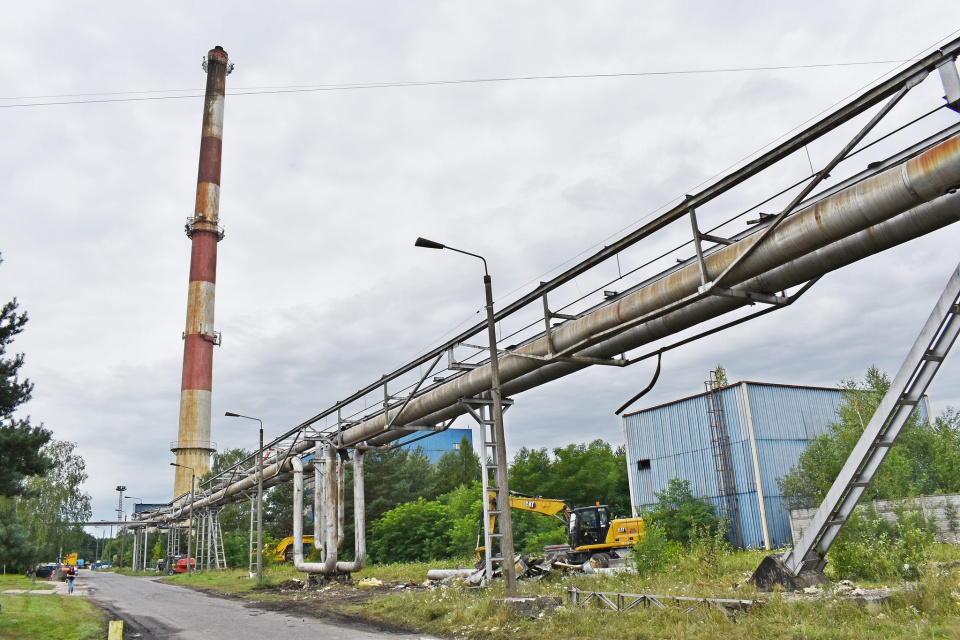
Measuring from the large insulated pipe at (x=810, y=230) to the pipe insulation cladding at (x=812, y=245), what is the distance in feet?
0.03

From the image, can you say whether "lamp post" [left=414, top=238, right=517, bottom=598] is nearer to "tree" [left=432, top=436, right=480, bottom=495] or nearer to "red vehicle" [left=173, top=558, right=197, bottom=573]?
"tree" [left=432, top=436, right=480, bottom=495]

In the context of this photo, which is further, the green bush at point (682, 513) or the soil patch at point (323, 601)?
the green bush at point (682, 513)

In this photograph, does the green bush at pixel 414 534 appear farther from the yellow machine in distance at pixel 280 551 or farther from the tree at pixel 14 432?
the tree at pixel 14 432

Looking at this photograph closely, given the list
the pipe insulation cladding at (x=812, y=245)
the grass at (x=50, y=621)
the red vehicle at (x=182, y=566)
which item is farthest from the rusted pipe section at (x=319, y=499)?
the red vehicle at (x=182, y=566)

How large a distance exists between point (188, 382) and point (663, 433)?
116ft


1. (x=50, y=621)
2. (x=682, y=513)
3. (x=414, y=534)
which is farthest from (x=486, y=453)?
(x=414, y=534)

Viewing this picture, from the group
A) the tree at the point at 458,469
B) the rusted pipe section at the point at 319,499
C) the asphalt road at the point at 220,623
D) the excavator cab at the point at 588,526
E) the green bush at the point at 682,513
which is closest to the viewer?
the asphalt road at the point at 220,623

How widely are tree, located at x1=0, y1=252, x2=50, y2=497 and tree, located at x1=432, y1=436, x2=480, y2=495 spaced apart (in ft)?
143

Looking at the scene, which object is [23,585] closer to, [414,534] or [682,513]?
[414,534]

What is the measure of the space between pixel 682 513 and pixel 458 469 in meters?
39.3

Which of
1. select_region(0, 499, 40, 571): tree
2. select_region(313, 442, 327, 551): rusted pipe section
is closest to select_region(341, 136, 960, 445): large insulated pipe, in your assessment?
select_region(313, 442, 327, 551): rusted pipe section

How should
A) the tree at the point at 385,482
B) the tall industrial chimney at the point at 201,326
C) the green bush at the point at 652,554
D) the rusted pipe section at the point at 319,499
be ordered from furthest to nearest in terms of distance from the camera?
the tall industrial chimney at the point at 201,326, the tree at the point at 385,482, the rusted pipe section at the point at 319,499, the green bush at the point at 652,554

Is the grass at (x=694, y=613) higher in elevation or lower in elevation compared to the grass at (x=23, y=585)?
higher

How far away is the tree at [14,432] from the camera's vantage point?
51.9ft
